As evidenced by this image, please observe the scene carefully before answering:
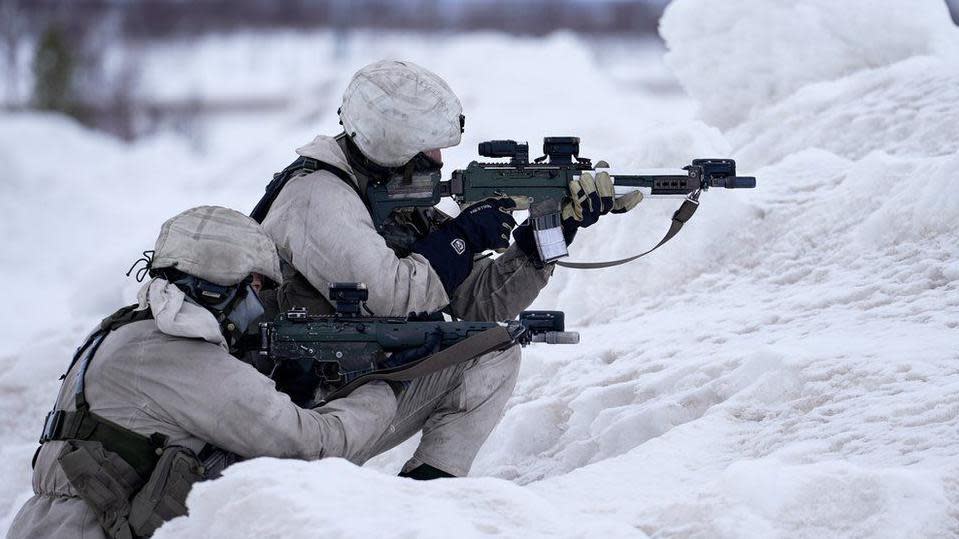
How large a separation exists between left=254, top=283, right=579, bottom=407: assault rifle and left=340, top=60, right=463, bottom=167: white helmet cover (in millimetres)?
581

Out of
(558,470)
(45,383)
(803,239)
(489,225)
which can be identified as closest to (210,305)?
(489,225)

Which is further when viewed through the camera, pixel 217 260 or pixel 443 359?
pixel 443 359

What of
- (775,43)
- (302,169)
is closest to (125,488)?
(302,169)

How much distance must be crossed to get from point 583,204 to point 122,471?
1861 mm

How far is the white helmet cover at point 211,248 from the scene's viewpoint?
3.79 metres

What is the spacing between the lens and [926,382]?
4.12 metres

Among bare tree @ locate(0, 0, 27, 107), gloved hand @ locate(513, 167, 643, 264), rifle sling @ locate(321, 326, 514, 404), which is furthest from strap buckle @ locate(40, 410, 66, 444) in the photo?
bare tree @ locate(0, 0, 27, 107)

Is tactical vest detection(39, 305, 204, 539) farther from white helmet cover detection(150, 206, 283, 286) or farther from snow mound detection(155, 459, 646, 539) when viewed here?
white helmet cover detection(150, 206, 283, 286)

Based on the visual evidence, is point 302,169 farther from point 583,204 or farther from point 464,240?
point 583,204

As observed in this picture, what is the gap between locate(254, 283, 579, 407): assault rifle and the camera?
4145 millimetres

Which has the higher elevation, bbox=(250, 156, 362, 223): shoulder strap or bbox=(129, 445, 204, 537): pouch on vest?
bbox=(250, 156, 362, 223): shoulder strap

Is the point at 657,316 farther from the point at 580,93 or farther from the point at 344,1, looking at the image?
the point at 344,1

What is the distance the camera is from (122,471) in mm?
3623

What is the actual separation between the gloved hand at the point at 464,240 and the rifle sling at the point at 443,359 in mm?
333
